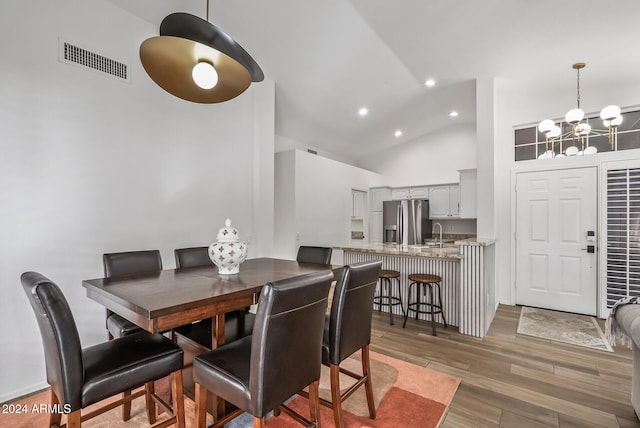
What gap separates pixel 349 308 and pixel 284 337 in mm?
589

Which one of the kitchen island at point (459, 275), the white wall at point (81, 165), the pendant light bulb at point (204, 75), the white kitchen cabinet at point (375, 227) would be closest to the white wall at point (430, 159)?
the white kitchen cabinet at point (375, 227)

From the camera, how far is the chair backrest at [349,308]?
173 centimetres

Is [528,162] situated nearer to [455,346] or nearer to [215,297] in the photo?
[455,346]

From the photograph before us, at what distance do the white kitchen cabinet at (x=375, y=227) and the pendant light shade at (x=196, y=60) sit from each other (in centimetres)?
543

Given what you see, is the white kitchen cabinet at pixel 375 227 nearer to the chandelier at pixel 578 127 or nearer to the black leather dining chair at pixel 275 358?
the chandelier at pixel 578 127

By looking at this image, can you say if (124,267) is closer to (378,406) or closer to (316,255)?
(316,255)

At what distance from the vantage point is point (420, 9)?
297 centimetres

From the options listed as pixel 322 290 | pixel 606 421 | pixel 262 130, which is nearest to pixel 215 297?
pixel 322 290

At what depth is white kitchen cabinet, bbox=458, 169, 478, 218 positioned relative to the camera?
5.41 m

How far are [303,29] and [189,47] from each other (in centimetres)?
220

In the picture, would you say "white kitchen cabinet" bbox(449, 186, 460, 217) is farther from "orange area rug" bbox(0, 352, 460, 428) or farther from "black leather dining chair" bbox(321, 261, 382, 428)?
"black leather dining chair" bbox(321, 261, 382, 428)

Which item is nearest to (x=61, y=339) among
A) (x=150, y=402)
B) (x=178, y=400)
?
(x=178, y=400)

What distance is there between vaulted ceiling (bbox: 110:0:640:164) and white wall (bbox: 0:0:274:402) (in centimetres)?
63

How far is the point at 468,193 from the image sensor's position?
5.48 meters
